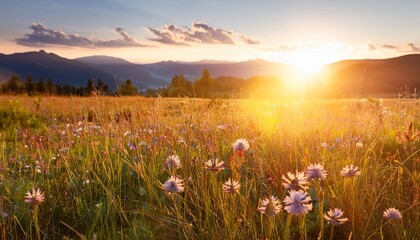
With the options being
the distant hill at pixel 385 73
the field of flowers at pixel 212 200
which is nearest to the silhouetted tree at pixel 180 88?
the field of flowers at pixel 212 200

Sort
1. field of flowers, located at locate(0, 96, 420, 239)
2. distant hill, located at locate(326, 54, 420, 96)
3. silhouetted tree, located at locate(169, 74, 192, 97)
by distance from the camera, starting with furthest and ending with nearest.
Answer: distant hill, located at locate(326, 54, 420, 96), silhouetted tree, located at locate(169, 74, 192, 97), field of flowers, located at locate(0, 96, 420, 239)

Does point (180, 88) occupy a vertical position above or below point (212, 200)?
above

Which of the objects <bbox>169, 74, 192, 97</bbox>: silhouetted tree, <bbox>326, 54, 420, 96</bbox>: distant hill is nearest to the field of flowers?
<bbox>169, 74, 192, 97</bbox>: silhouetted tree

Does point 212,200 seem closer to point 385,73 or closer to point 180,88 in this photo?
point 180,88

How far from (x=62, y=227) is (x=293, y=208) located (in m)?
1.93

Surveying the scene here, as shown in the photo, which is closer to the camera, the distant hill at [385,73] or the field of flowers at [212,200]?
the field of flowers at [212,200]

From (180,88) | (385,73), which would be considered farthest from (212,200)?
(385,73)

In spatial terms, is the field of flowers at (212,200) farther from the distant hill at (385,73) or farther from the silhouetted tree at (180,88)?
the distant hill at (385,73)

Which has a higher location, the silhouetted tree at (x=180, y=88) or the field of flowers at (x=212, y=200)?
the silhouetted tree at (x=180, y=88)

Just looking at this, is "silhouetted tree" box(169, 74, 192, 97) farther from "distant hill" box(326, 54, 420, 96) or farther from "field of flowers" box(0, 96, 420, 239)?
"distant hill" box(326, 54, 420, 96)

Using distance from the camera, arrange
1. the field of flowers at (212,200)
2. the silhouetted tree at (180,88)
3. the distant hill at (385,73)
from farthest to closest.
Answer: the distant hill at (385,73) < the silhouetted tree at (180,88) < the field of flowers at (212,200)

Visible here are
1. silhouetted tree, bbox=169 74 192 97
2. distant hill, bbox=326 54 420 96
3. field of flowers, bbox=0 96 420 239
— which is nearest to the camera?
field of flowers, bbox=0 96 420 239

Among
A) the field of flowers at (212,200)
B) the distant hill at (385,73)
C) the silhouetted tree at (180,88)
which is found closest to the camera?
the field of flowers at (212,200)

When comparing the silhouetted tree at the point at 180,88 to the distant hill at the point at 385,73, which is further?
the distant hill at the point at 385,73
